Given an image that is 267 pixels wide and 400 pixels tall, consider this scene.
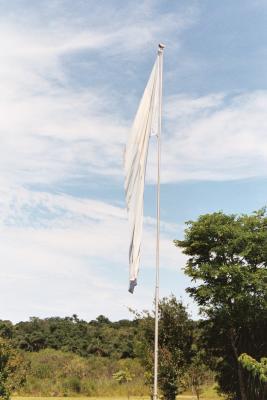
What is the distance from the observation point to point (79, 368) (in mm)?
52094

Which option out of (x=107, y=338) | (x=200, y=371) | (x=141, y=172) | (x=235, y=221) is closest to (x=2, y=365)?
(x=200, y=371)

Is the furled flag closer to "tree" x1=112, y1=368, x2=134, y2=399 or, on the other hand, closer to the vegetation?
the vegetation

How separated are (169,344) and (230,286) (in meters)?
4.65

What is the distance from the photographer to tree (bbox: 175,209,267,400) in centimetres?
3025

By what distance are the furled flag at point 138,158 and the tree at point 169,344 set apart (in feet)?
66.6

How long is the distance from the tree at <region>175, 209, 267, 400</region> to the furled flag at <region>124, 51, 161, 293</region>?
19.5 m

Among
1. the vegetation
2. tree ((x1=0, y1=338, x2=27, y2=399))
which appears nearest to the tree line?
tree ((x1=0, y1=338, x2=27, y2=399))

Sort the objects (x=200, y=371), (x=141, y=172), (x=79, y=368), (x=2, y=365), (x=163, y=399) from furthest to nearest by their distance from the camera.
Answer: (x=79, y=368), (x=200, y=371), (x=163, y=399), (x=2, y=365), (x=141, y=172)

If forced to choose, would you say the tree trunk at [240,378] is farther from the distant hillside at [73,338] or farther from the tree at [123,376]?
the distant hillside at [73,338]

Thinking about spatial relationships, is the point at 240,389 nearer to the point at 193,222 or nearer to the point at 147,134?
the point at 193,222

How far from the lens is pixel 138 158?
11.5 m

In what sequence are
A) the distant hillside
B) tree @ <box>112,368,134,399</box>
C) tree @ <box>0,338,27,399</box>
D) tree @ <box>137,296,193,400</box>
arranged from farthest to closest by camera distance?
the distant hillside
tree @ <box>112,368,134,399</box>
tree @ <box>137,296,193,400</box>
tree @ <box>0,338,27,399</box>

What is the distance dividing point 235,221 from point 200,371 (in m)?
8.77

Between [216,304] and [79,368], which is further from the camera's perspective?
[79,368]
